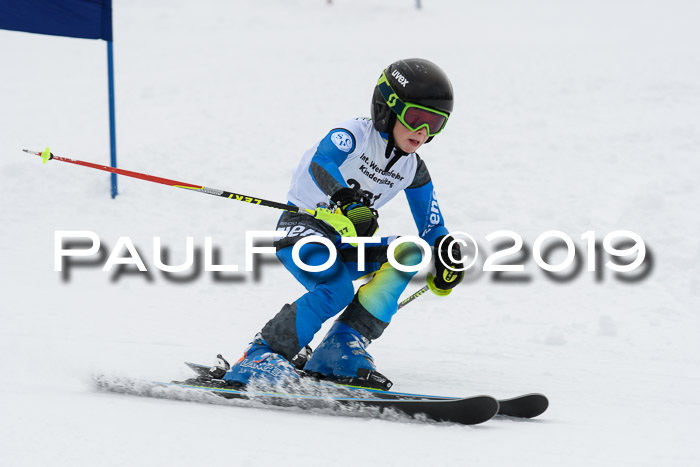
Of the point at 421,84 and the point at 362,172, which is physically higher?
the point at 421,84

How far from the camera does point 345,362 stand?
396 centimetres

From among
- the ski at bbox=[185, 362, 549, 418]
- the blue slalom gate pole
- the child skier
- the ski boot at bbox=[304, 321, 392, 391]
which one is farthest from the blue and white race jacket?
the blue slalom gate pole

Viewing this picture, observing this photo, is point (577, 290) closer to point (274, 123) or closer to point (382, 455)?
point (382, 455)

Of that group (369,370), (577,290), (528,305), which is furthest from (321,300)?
(577,290)

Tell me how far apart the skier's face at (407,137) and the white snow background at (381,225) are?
137 centimetres

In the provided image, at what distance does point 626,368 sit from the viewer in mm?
4875

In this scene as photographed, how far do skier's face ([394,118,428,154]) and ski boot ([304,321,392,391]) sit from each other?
3.43ft

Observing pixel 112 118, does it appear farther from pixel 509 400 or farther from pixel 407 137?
pixel 509 400

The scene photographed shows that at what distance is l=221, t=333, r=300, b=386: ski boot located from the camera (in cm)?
353

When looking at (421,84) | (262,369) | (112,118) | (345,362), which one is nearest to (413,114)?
(421,84)

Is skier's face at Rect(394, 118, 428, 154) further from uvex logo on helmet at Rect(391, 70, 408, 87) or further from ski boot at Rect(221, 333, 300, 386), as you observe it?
ski boot at Rect(221, 333, 300, 386)

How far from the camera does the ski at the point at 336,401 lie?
3.23m

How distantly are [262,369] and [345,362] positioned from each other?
22.0 inches

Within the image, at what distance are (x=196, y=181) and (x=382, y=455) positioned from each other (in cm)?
634
